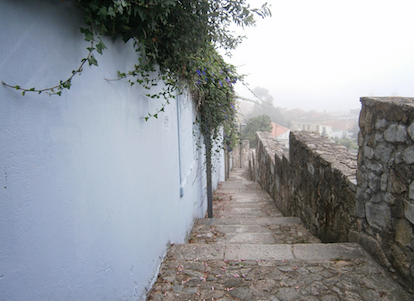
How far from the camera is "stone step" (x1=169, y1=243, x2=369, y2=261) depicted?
8.02 ft

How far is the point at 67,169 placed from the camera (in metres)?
1.18

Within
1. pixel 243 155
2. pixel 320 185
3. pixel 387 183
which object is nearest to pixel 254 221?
pixel 320 185

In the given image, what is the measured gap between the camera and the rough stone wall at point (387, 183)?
1888 mm

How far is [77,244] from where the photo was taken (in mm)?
1233

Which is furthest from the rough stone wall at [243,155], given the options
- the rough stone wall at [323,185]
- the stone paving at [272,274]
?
the stone paving at [272,274]

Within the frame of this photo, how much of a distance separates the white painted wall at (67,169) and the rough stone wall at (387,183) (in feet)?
5.94

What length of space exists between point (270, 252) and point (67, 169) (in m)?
2.04

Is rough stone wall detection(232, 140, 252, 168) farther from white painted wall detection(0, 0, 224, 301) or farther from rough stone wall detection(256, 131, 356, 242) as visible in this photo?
white painted wall detection(0, 0, 224, 301)

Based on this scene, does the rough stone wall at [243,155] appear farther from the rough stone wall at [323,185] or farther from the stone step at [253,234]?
the stone step at [253,234]

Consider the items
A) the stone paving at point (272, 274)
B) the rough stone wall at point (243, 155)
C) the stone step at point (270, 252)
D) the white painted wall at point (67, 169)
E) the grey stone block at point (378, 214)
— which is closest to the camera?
the white painted wall at point (67, 169)

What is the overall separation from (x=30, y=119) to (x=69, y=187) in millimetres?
333

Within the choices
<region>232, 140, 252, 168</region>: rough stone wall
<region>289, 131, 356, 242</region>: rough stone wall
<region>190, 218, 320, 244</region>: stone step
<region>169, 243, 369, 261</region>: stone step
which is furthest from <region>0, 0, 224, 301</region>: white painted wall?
<region>232, 140, 252, 168</region>: rough stone wall

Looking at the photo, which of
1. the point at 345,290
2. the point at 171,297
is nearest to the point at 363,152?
the point at 345,290

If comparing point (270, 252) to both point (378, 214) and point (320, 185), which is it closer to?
point (378, 214)
